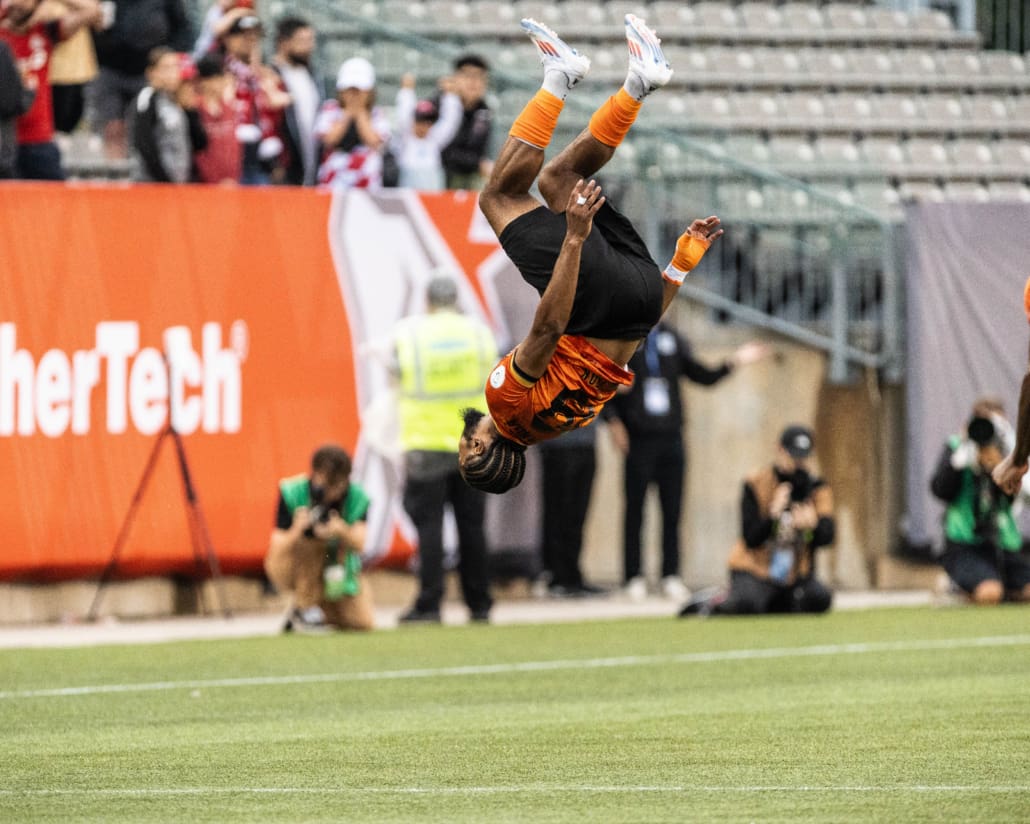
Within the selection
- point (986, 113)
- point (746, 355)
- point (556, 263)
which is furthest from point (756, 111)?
point (556, 263)

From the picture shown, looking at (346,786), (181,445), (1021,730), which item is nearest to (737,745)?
(1021,730)

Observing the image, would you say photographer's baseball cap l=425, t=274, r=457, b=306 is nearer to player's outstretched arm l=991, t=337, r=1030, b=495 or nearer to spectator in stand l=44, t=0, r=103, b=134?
spectator in stand l=44, t=0, r=103, b=134

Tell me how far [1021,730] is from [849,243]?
10612 millimetres

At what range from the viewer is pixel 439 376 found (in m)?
15.2

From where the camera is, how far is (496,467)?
30.8ft

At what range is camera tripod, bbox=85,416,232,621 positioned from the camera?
15602mm

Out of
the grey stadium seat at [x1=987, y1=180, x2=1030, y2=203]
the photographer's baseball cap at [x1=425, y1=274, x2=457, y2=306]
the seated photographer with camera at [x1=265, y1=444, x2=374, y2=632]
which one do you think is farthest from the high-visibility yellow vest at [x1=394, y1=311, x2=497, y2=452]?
the grey stadium seat at [x1=987, y1=180, x2=1030, y2=203]

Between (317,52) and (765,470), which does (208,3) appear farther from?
(765,470)

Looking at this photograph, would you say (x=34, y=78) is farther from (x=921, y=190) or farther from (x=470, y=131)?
(x=921, y=190)

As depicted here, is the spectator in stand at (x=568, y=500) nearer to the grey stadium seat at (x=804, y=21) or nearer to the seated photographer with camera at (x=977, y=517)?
the seated photographer with camera at (x=977, y=517)

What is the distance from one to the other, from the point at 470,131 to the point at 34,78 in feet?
12.2

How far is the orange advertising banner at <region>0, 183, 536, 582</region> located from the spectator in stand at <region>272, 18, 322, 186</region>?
898mm

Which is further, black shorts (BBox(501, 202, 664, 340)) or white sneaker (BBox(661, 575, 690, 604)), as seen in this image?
white sneaker (BBox(661, 575, 690, 604))

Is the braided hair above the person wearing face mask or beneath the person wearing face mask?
above
